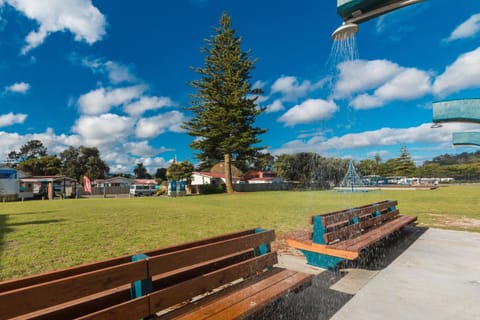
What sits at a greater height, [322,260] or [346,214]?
[346,214]

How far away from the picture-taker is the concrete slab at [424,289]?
271cm

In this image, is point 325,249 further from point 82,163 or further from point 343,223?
point 82,163

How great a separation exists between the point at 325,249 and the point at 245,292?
1.73 m

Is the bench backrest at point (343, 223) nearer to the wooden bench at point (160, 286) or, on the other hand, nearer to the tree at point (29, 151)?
the wooden bench at point (160, 286)

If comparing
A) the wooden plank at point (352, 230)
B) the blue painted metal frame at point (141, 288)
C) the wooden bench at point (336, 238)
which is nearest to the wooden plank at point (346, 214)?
the wooden bench at point (336, 238)

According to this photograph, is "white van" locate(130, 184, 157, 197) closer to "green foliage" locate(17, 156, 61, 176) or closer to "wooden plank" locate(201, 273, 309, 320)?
"green foliage" locate(17, 156, 61, 176)

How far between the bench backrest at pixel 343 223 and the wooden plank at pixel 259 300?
118 cm

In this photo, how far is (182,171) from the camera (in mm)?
36625

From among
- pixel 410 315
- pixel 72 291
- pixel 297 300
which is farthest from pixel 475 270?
pixel 72 291

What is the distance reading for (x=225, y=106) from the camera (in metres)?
32.0

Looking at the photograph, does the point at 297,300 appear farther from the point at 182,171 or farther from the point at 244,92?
the point at 182,171

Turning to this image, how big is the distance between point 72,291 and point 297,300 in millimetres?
2461

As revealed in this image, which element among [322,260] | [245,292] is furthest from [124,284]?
[322,260]

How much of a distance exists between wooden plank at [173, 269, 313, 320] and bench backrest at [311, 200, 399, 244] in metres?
1.15
